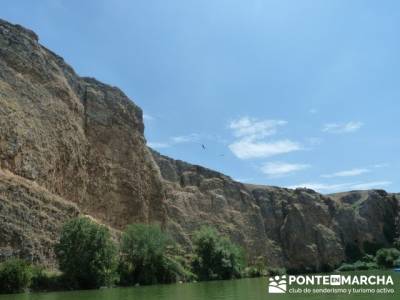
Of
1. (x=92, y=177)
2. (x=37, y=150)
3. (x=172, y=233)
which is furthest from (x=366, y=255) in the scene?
(x=37, y=150)

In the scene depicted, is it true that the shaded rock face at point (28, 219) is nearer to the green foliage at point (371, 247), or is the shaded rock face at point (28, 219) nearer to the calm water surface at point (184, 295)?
the calm water surface at point (184, 295)

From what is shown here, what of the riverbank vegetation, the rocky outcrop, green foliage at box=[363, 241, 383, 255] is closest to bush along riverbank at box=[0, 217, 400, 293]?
the rocky outcrop

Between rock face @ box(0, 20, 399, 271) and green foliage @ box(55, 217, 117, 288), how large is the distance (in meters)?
3.96

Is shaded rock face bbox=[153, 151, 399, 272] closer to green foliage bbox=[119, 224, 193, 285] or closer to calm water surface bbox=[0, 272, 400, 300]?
green foliage bbox=[119, 224, 193, 285]

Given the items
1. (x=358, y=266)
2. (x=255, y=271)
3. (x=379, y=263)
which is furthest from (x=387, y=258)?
(x=255, y=271)

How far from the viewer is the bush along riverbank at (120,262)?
4288 centimetres

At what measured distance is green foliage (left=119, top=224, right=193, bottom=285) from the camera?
184 feet

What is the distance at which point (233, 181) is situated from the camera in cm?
12200

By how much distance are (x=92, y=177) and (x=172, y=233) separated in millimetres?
26155

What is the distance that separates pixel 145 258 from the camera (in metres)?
57.1

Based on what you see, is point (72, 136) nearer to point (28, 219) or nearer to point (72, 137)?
point (72, 137)

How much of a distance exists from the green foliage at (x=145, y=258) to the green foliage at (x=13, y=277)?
49.8 feet

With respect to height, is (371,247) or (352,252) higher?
(371,247)

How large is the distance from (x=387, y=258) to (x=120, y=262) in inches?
3388
